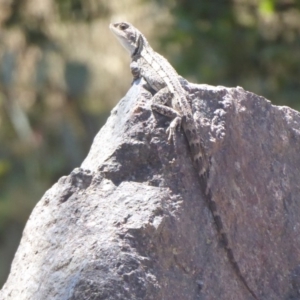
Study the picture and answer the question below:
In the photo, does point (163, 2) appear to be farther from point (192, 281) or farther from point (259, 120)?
point (192, 281)

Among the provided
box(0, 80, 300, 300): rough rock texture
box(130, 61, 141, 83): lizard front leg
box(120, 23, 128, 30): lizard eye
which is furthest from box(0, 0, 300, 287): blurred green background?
box(0, 80, 300, 300): rough rock texture

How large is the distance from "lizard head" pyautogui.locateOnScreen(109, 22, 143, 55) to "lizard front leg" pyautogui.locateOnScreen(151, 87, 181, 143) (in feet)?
3.57

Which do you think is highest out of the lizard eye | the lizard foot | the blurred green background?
the blurred green background

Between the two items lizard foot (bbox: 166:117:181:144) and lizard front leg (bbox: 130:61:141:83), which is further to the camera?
lizard front leg (bbox: 130:61:141:83)

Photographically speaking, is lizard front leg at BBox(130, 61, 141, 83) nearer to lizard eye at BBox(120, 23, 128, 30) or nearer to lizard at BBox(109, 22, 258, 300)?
lizard at BBox(109, 22, 258, 300)

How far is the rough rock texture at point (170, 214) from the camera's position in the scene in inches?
127

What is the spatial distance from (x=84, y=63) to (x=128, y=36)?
4203mm

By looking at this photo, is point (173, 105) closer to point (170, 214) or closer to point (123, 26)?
point (170, 214)

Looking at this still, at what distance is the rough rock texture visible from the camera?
127 inches

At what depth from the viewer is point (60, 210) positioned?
11.4 ft

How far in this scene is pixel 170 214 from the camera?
11.1 ft

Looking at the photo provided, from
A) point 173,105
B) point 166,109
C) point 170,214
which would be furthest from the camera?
point 173,105

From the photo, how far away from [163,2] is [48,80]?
215 cm

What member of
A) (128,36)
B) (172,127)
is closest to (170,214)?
(172,127)
